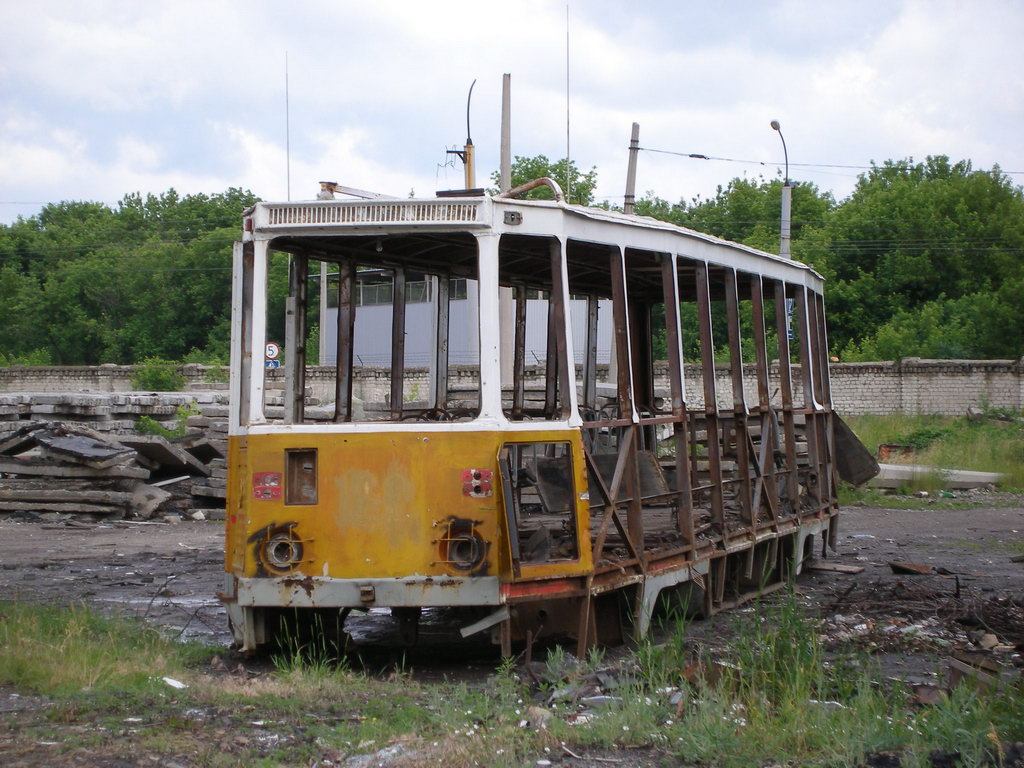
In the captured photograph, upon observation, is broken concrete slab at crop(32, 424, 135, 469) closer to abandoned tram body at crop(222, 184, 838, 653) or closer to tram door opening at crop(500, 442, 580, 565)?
abandoned tram body at crop(222, 184, 838, 653)

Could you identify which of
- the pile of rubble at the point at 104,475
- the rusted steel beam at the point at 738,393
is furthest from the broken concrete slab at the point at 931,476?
the rusted steel beam at the point at 738,393

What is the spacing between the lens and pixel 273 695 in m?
6.00

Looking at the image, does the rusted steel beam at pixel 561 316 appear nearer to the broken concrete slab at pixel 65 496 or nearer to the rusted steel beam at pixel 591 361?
the rusted steel beam at pixel 591 361

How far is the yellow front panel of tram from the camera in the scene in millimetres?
6590

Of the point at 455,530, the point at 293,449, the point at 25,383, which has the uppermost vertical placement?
the point at 25,383

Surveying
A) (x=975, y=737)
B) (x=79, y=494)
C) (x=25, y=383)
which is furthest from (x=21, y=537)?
(x=25, y=383)

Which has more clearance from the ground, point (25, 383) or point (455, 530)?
point (25, 383)

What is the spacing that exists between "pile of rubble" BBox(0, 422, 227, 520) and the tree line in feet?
52.0

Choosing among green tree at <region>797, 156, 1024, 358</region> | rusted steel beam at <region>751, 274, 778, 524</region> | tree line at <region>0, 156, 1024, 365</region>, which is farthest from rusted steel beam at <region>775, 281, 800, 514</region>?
green tree at <region>797, 156, 1024, 358</region>

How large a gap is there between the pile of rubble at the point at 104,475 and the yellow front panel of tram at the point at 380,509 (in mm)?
10975

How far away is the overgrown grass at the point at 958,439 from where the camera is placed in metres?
22.7

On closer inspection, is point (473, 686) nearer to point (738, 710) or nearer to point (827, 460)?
point (738, 710)

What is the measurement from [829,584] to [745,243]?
4068 centimetres

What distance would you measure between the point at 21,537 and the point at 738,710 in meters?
12.2
